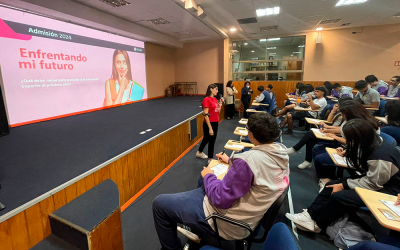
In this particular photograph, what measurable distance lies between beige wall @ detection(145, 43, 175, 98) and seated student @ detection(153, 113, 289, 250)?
298 inches

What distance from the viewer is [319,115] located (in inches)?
175

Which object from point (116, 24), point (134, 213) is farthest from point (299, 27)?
point (134, 213)

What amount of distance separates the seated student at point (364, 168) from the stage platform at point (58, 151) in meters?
2.19

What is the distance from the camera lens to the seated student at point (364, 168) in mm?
1446

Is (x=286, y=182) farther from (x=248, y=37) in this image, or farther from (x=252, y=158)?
(x=248, y=37)

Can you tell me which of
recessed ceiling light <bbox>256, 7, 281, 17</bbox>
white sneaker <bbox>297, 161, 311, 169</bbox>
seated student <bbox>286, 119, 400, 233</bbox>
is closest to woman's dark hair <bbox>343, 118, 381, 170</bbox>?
seated student <bbox>286, 119, 400, 233</bbox>

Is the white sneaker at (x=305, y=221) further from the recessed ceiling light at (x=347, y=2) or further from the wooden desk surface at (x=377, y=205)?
the recessed ceiling light at (x=347, y=2)

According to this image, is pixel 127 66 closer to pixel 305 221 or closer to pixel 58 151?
pixel 58 151

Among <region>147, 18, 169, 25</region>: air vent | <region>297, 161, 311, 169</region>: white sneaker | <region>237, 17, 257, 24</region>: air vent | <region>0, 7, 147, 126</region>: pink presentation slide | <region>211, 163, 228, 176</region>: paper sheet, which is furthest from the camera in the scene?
<region>237, 17, 257, 24</region>: air vent

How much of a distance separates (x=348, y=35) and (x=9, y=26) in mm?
10030

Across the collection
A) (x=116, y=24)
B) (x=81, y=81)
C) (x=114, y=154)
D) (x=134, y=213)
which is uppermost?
(x=116, y=24)

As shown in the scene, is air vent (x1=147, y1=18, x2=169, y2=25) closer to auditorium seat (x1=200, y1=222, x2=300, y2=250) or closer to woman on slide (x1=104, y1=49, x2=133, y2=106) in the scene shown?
woman on slide (x1=104, y1=49, x2=133, y2=106)

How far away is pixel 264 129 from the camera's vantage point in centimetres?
124

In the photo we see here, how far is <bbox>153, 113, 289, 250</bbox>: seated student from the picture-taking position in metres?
1.13
